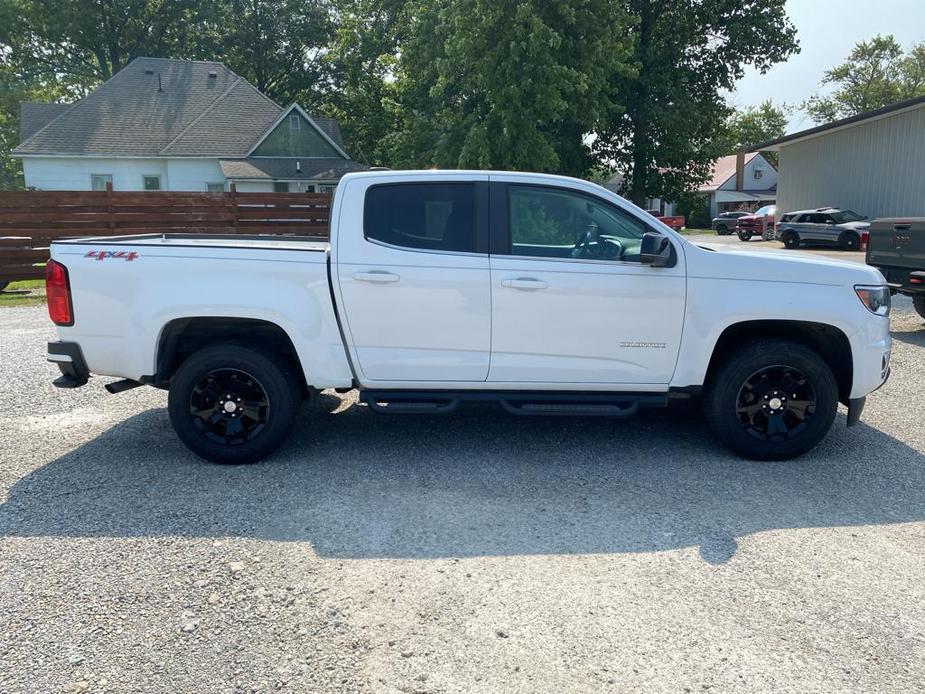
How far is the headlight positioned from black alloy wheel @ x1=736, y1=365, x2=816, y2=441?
0.67 metres

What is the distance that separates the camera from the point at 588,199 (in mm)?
Answer: 5141

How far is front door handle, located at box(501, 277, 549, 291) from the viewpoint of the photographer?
16.1ft

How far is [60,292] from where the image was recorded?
494 centimetres

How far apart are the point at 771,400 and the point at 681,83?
930 inches

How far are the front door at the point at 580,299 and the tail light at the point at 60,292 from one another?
2.83 m

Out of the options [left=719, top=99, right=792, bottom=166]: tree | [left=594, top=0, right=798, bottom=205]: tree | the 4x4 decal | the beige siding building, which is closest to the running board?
the 4x4 decal

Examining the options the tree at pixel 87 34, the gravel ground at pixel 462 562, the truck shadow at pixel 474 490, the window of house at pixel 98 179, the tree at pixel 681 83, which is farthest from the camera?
the tree at pixel 87 34

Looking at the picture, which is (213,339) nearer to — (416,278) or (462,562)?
(416,278)

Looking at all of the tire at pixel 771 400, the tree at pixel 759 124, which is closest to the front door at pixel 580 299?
the tire at pixel 771 400

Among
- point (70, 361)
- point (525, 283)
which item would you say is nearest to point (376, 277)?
point (525, 283)

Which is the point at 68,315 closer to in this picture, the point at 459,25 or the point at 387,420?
the point at 387,420

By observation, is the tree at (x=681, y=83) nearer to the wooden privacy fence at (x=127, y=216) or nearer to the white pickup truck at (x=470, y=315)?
the wooden privacy fence at (x=127, y=216)

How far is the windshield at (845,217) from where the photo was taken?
28.6 m

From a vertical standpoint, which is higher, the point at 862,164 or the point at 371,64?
the point at 371,64
